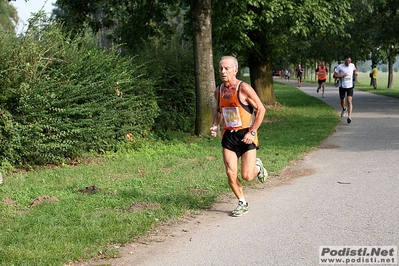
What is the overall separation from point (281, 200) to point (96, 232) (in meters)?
2.62

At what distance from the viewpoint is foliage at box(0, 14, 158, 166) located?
10.1 metres

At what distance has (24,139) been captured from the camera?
32.8ft

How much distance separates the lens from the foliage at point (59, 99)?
33.3 feet

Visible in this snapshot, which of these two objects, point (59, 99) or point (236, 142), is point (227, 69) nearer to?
point (236, 142)

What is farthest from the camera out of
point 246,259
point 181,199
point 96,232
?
point 181,199

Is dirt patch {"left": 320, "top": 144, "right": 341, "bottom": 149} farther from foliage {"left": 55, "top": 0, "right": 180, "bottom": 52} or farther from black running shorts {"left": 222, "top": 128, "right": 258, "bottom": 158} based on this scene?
black running shorts {"left": 222, "top": 128, "right": 258, "bottom": 158}

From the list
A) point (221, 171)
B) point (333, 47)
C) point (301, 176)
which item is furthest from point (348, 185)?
point (333, 47)

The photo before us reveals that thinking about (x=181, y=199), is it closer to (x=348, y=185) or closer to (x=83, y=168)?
(x=348, y=185)

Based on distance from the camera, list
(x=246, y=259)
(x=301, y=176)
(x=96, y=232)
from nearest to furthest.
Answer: (x=246, y=259), (x=96, y=232), (x=301, y=176)

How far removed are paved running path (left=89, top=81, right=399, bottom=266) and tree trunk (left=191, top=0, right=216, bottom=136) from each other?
15.1ft

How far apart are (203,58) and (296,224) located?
8342 mm

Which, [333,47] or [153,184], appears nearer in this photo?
[153,184]

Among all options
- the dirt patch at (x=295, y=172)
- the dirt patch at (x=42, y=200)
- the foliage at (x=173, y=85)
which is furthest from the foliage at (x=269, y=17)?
the dirt patch at (x=42, y=200)

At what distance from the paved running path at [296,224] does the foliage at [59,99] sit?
3.86 meters
